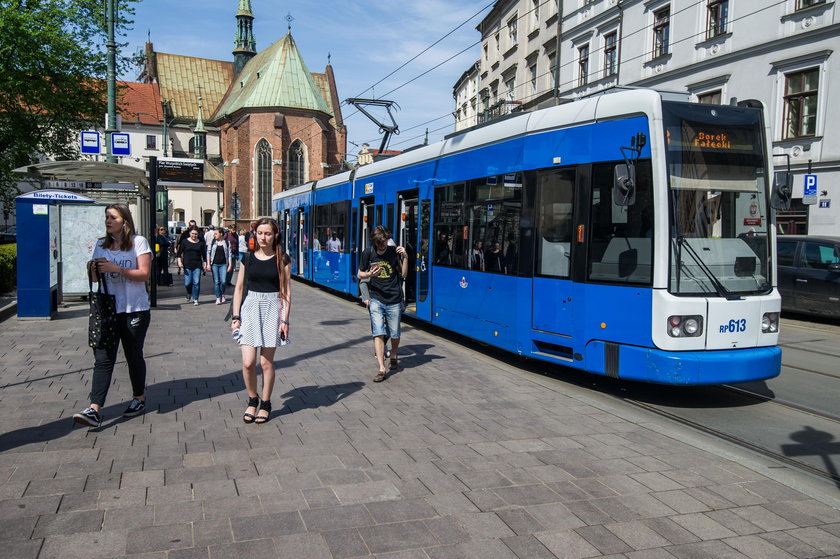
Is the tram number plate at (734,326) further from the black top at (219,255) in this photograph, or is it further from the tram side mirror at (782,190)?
the black top at (219,255)

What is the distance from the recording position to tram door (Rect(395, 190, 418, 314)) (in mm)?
12212

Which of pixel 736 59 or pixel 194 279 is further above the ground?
pixel 736 59

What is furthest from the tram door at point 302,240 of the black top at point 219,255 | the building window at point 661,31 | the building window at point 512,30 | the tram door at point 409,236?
the building window at point 512,30

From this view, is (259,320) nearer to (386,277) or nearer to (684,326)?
(386,277)

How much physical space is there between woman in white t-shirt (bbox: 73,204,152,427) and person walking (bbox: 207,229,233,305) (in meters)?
9.45

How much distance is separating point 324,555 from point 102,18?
30060 millimetres

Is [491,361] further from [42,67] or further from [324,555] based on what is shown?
[42,67]

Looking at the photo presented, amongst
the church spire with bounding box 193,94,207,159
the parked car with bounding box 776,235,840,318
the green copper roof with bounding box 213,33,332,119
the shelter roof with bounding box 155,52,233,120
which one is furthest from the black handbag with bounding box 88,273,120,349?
the shelter roof with bounding box 155,52,233,120

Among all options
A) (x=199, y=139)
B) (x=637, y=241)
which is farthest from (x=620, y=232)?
(x=199, y=139)

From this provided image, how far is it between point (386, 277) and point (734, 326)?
3738mm

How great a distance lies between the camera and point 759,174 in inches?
282

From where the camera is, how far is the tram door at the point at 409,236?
12.2m

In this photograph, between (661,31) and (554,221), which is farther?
(661,31)

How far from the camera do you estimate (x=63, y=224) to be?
1398cm
